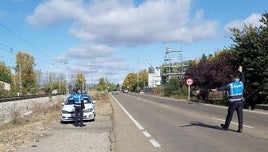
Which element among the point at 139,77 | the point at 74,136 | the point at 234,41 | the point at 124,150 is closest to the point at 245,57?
the point at 234,41

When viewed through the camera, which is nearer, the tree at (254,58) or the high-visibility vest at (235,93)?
the high-visibility vest at (235,93)

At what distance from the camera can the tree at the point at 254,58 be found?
3375 cm

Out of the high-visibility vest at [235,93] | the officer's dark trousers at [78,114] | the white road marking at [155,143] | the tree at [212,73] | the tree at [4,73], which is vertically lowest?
the white road marking at [155,143]

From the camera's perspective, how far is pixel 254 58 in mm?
34469

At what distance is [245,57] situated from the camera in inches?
1382

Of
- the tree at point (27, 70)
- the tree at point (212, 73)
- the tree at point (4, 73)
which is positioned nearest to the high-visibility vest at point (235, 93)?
the tree at point (212, 73)

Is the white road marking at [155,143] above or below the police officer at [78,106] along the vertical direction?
below

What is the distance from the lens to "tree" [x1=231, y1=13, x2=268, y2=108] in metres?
33.8

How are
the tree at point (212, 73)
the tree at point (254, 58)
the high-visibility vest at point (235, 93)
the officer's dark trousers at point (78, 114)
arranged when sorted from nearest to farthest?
the high-visibility vest at point (235, 93) → the officer's dark trousers at point (78, 114) → the tree at point (254, 58) → the tree at point (212, 73)

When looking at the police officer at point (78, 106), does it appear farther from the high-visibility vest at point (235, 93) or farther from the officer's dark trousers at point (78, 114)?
the high-visibility vest at point (235, 93)

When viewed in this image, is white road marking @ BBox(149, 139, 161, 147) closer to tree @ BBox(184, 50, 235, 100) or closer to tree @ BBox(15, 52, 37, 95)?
tree @ BBox(184, 50, 235, 100)

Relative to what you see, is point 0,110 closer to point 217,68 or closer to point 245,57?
point 245,57

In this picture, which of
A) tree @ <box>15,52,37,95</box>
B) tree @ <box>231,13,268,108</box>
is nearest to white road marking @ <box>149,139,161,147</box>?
tree @ <box>231,13,268,108</box>

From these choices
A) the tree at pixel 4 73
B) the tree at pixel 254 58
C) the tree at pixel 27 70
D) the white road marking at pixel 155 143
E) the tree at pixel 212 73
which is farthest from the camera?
the tree at pixel 4 73
